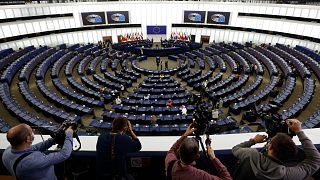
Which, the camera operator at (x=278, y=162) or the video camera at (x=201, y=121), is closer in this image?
the camera operator at (x=278, y=162)

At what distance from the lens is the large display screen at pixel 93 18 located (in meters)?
36.8

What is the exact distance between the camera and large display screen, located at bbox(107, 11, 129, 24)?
125 feet

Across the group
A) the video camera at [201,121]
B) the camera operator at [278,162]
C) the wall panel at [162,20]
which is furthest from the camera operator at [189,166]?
the wall panel at [162,20]

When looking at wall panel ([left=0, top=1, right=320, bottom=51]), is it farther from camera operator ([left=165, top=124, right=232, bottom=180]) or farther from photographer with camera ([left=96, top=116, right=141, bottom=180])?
camera operator ([left=165, top=124, right=232, bottom=180])

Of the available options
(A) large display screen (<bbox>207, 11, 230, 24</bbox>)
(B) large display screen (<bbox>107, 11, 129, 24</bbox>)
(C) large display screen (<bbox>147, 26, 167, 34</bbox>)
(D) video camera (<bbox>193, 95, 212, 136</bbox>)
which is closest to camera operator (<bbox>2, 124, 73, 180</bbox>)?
(D) video camera (<bbox>193, 95, 212, 136</bbox>)

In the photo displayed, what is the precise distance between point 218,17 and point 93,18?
2066 centimetres

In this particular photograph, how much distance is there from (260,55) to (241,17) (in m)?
10.9

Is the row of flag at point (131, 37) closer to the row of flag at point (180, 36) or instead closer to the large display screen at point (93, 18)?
the large display screen at point (93, 18)

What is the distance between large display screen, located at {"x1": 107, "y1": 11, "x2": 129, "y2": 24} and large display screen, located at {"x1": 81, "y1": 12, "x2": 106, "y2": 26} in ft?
3.24

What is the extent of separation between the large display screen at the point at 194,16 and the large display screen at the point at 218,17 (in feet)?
3.25

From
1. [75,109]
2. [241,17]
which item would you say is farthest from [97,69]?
[241,17]

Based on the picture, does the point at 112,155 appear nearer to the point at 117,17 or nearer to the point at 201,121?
the point at 201,121

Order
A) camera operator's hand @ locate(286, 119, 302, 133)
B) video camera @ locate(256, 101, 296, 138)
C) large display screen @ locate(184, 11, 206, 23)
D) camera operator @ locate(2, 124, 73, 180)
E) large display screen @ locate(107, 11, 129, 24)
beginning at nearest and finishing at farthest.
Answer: camera operator @ locate(2, 124, 73, 180) < camera operator's hand @ locate(286, 119, 302, 133) < video camera @ locate(256, 101, 296, 138) < large display screen @ locate(107, 11, 129, 24) < large display screen @ locate(184, 11, 206, 23)

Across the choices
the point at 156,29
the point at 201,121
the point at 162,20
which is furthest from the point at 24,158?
the point at 162,20
